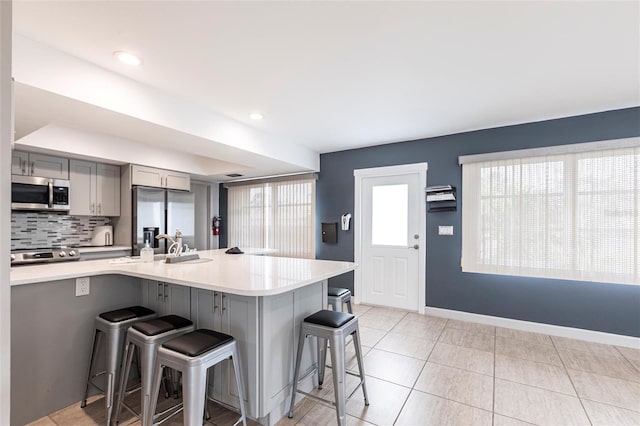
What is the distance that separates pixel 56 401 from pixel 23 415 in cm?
17

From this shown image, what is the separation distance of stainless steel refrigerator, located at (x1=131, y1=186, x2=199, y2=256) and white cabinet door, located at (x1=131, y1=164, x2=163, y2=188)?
0.08 meters

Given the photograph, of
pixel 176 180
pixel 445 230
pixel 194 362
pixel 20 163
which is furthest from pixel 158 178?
pixel 445 230

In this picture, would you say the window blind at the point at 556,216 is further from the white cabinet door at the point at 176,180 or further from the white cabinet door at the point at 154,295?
the white cabinet door at the point at 176,180

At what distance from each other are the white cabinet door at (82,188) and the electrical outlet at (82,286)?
226 cm

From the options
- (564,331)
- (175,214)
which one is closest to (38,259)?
(175,214)

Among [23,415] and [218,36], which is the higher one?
[218,36]

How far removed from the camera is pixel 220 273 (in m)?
2.09

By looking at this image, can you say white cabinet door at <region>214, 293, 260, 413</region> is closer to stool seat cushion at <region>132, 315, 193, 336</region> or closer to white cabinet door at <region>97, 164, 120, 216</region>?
stool seat cushion at <region>132, 315, 193, 336</region>

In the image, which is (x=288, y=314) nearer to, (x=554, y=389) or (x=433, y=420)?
(x=433, y=420)

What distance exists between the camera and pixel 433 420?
1.96 meters

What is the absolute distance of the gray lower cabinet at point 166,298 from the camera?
219 centimetres

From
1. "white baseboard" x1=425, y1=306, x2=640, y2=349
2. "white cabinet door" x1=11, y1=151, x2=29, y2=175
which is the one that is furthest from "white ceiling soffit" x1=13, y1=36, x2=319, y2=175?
"white baseboard" x1=425, y1=306, x2=640, y2=349

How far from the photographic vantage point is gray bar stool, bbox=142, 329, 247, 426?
150 cm

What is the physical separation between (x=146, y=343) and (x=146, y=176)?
10.8 feet
